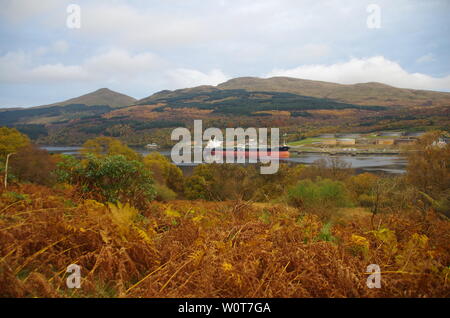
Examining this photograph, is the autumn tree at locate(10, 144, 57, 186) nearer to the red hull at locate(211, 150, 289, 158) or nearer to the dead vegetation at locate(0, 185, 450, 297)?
the dead vegetation at locate(0, 185, 450, 297)

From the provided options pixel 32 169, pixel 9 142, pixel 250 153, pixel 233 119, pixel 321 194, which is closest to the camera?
pixel 321 194

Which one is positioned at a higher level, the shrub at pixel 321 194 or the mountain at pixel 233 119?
the mountain at pixel 233 119

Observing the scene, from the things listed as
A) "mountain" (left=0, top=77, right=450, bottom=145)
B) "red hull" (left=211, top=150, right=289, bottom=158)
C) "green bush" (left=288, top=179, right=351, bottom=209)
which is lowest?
"red hull" (left=211, top=150, right=289, bottom=158)

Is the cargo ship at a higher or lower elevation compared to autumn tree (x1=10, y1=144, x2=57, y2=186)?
lower

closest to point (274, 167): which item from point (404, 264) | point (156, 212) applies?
point (156, 212)

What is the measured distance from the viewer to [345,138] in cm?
8562

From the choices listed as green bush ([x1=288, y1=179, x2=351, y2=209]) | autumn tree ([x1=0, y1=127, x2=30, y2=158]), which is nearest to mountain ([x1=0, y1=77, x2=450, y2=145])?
green bush ([x1=288, y1=179, x2=351, y2=209])

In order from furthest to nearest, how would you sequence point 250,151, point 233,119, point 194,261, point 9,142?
point 233,119 < point 250,151 < point 9,142 < point 194,261

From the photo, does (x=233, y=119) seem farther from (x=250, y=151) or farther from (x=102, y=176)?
(x=102, y=176)

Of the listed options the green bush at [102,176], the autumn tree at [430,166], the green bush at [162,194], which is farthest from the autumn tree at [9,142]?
the autumn tree at [430,166]

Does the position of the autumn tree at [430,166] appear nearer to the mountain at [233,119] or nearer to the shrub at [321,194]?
the shrub at [321,194]

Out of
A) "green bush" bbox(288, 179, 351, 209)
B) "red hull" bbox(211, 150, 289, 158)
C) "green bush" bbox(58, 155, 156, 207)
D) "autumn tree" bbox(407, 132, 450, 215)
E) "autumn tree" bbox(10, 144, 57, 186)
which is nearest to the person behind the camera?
"green bush" bbox(58, 155, 156, 207)

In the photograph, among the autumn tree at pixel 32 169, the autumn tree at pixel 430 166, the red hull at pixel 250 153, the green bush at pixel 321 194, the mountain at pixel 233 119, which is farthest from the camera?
the mountain at pixel 233 119

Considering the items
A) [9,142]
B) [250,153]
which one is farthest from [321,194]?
[250,153]
